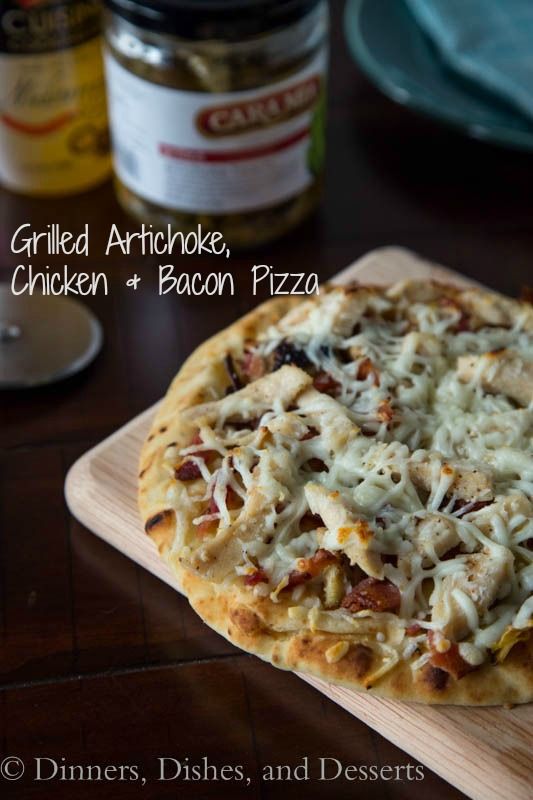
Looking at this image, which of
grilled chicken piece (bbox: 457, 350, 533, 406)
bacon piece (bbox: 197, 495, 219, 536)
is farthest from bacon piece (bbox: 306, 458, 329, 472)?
grilled chicken piece (bbox: 457, 350, 533, 406)

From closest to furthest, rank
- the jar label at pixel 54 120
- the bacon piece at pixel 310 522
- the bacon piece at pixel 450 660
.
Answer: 1. the bacon piece at pixel 450 660
2. the bacon piece at pixel 310 522
3. the jar label at pixel 54 120

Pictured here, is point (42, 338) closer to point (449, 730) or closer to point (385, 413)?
point (385, 413)

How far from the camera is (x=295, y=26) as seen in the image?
5.60ft

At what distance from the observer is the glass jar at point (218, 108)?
5.48 ft

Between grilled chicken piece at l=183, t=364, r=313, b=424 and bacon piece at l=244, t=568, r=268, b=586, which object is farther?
grilled chicken piece at l=183, t=364, r=313, b=424

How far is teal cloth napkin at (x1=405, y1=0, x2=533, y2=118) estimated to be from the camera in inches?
77.4

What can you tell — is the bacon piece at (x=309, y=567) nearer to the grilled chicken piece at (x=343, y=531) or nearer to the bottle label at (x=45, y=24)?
the grilled chicken piece at (x=343, y=531)

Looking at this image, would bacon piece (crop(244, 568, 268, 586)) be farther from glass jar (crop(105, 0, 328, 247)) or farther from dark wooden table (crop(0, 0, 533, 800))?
glass jar (crop(105, 0, 328, 247))

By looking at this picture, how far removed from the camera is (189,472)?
1.34 metres

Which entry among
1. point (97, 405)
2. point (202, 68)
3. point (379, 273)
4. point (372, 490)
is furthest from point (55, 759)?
point (202, 68)

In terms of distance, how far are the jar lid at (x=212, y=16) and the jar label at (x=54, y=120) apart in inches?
9.3

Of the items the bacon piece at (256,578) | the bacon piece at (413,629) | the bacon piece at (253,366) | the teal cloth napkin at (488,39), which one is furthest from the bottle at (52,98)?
the bacon piece at (413,629)

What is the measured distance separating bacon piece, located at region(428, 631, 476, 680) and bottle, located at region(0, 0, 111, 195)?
111cm

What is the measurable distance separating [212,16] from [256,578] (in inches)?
30.9
